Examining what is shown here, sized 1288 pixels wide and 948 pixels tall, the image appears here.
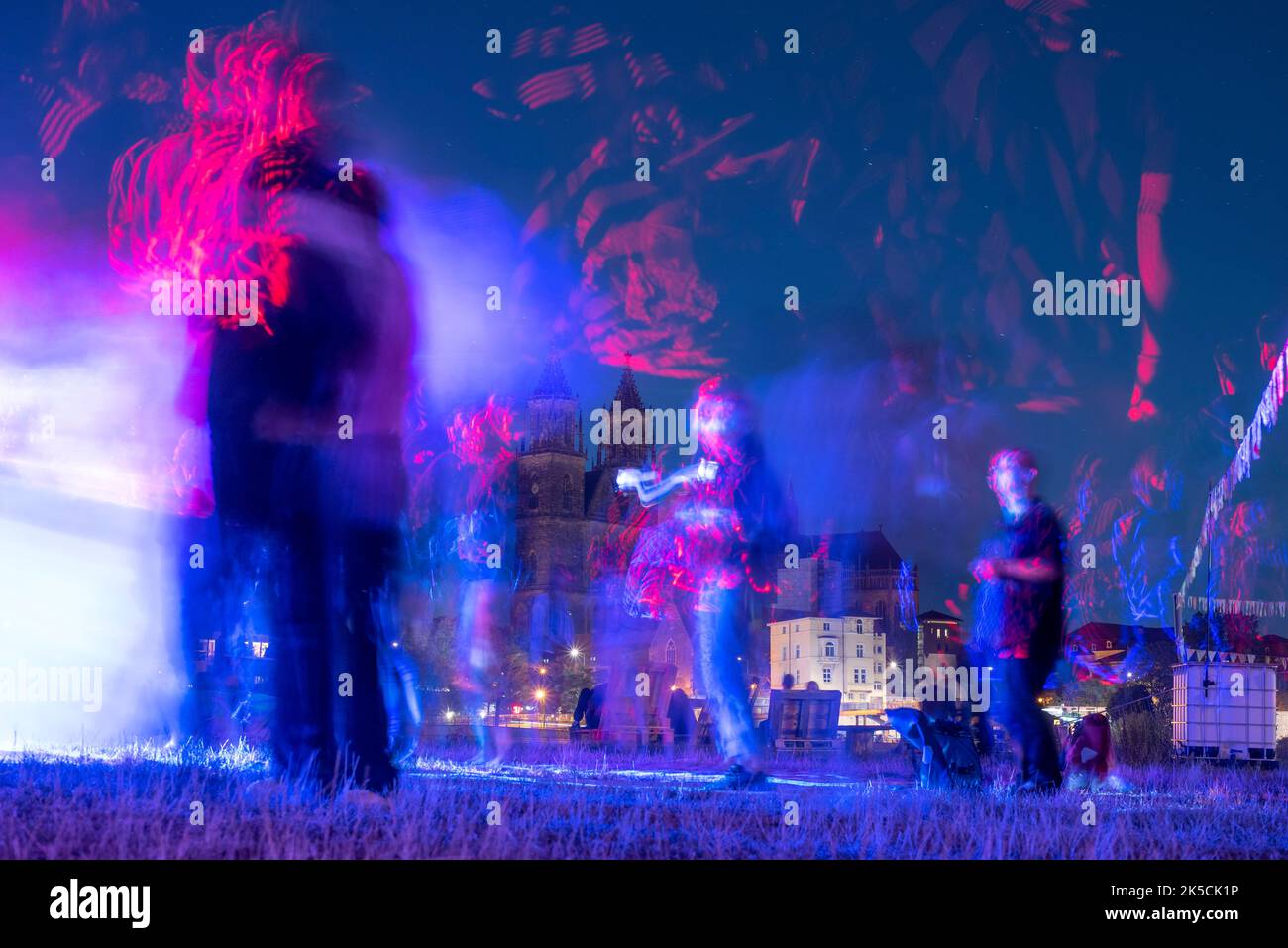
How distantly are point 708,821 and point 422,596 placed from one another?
9047 mm

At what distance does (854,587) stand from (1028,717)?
373 feet

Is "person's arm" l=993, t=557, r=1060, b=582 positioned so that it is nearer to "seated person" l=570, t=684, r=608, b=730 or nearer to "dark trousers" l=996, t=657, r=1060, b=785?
"dark trousers" l=996, t=657, r=1060, b=785

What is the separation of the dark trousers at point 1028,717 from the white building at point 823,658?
280ft

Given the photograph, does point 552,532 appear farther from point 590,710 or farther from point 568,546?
point 590,710

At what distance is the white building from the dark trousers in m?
85.4

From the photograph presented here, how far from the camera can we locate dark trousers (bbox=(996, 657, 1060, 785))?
8.12 meters

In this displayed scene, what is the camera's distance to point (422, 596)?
48.7 feet

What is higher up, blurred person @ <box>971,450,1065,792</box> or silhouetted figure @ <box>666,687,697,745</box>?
blurred person @ <box>971,450,1065,792</box>

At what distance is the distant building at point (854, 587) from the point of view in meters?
101

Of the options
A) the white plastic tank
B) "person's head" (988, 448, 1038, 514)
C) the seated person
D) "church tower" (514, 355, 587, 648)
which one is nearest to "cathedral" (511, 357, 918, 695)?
"church tower" (514, 355, 587, 648)

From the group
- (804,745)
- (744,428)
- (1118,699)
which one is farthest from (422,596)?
(1118,699)

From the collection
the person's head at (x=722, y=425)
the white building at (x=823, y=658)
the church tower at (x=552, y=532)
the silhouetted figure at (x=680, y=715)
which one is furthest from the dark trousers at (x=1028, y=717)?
the church tower at (x=552, y=532)
